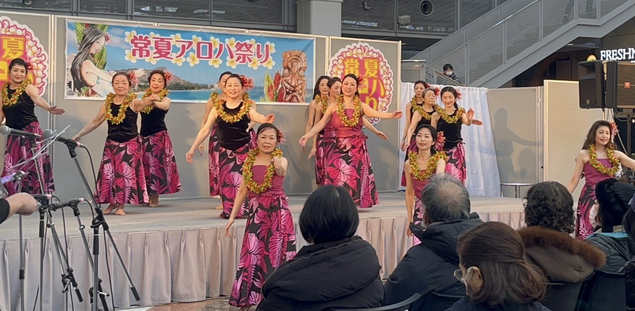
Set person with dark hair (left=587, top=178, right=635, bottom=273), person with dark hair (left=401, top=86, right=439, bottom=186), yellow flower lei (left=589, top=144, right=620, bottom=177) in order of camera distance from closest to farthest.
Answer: person with dark hair (left=587, top=178, right=635, bottom=273) < yellow flower lei (left=589, top=144, right=620, bottom=177) < person with dark hair (left=401, top=86, right=439, bottom=186)

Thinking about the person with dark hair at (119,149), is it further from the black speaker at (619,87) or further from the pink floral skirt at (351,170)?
the black speaker at (619,87)

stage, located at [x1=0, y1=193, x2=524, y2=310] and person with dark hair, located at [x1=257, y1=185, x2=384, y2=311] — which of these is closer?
person with dark hair, located at [x1=257, y1=185, x2=384, y2=311]

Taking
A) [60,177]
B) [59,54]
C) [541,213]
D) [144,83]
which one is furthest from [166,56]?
[541,213]

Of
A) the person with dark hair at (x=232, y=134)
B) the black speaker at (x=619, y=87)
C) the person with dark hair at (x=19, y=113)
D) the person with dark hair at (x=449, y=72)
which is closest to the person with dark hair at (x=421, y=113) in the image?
the black speaker at (x=619, y=87)

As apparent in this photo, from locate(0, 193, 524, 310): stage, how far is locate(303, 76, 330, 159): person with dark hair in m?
1.81

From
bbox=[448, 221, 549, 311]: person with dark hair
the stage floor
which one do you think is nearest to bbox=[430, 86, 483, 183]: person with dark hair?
the stage floor

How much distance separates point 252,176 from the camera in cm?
530

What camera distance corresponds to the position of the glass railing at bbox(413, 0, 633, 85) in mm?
13477

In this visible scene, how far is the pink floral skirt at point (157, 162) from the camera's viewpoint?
754cm

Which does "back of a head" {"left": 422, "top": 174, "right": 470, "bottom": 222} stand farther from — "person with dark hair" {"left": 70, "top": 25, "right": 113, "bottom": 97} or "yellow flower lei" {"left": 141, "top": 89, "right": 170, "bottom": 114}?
"person with dark hair" {"left": 70, "top": 25, "right": 113, "bottom": 97}

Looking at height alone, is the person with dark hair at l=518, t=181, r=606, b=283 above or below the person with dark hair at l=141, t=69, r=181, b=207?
below

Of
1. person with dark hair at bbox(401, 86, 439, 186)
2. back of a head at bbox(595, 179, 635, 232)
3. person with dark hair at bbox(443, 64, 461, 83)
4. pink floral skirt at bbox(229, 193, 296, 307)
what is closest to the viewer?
back of a head at bbox(595, 179, 635, 232)

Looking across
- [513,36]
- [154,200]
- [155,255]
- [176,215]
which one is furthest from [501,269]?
[513,36]

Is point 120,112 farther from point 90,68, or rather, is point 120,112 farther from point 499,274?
point 499,274
